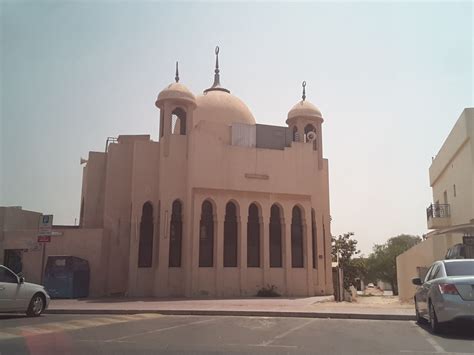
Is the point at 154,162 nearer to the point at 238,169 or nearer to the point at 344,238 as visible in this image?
the point at 238,169

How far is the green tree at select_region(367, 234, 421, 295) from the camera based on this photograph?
7356 centimetres

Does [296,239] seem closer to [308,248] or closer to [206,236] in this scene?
[308,248]

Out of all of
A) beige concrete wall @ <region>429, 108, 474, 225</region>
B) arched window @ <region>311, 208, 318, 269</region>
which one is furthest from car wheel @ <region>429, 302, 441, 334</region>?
arched window @ <region>311, 208, 318, 269</region>

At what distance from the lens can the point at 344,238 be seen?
45312mm

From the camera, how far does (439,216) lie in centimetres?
2798

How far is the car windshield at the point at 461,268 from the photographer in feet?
32.9

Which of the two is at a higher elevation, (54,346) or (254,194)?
(254,194)

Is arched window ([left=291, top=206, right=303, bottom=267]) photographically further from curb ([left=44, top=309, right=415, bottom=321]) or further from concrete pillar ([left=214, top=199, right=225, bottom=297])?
curb ([left=44, top=309, right=415, bottom=321])

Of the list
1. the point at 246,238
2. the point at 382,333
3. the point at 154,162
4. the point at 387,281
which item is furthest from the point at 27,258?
the point at 387,281

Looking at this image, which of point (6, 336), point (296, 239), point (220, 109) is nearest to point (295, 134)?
point (220, 109)

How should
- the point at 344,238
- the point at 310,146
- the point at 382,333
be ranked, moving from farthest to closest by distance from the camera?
the point at 344,238
the point at 310,146
the point at 382,333

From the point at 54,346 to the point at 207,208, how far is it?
1702 cm

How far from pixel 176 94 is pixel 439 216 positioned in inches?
634

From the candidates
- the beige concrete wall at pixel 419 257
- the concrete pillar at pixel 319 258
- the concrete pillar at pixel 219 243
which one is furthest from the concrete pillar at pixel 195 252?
the beige concrete wall at pixel 419 257
